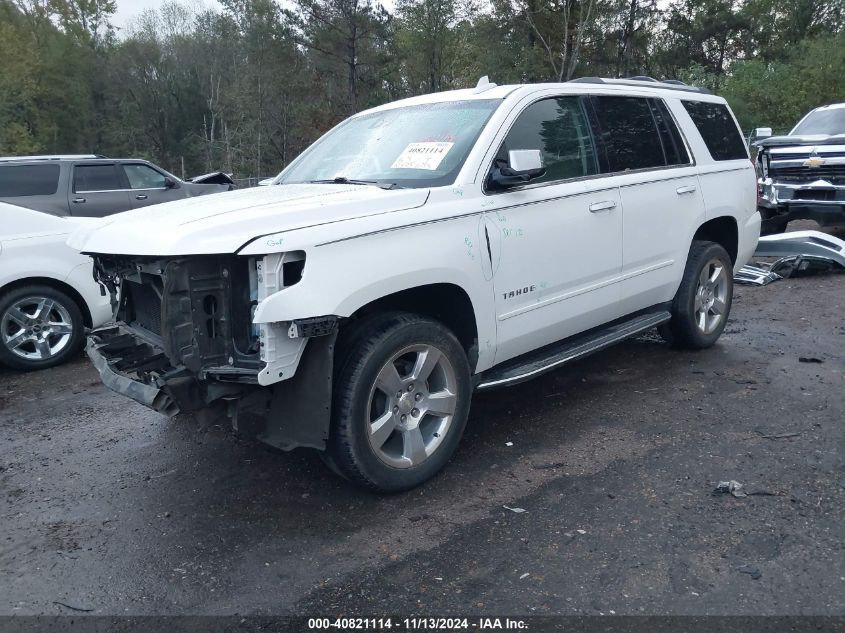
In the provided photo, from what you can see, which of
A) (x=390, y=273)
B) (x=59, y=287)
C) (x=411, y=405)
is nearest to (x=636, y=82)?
(x=390, y=273)

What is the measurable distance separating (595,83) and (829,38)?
1177 inches

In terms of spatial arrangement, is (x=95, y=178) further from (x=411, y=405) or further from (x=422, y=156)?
(x=411, y=405)

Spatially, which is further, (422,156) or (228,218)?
(422,156)

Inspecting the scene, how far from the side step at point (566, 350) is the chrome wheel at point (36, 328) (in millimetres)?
4112

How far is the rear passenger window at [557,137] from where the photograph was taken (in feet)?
13.8

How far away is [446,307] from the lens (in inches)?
153

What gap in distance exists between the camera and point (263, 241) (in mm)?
3008

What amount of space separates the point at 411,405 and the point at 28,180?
9015 mm

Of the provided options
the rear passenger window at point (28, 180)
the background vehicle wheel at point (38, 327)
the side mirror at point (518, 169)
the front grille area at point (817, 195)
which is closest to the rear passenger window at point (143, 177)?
the rear passenger window at point (28, 180)

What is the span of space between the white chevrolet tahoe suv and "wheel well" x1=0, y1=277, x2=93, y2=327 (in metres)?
2.43

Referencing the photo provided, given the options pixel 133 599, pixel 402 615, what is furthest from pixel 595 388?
pixel 133 599

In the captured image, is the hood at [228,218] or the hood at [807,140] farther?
the hood at [807,140]

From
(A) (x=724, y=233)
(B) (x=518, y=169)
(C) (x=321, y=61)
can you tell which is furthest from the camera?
(C) (x=321, y=61)

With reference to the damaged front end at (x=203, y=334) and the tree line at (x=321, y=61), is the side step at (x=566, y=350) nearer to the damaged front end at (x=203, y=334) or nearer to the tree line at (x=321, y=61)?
the damaged front end at (x=203, y=334)
